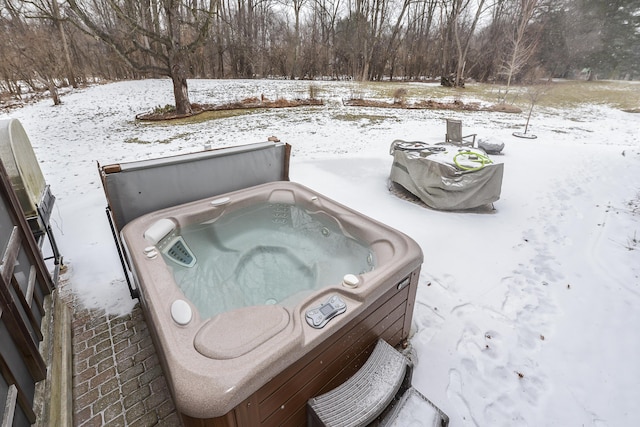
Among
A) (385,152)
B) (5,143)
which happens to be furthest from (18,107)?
(385,152)

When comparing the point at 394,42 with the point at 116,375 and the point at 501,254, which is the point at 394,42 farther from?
the point at 116,375

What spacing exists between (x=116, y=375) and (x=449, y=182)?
3.35 meters

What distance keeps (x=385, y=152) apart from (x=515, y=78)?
1703 centimetres

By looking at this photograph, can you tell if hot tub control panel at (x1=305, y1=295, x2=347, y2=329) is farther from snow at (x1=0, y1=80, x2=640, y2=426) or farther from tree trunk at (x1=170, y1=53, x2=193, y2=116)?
tree trunk at (x1=170, y1=53, x2=193, y2=116)

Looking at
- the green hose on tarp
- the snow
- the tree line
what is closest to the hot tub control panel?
the snow

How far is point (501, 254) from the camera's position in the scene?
2760mm

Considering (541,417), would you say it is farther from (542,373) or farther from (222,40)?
(222,40)

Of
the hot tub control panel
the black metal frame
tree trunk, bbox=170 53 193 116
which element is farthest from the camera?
tree trunk, bbox=170 53 193 116

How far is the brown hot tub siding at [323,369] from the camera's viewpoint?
1.10 metres

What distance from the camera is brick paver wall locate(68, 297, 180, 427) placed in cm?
145

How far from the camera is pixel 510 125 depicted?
7.70 metres

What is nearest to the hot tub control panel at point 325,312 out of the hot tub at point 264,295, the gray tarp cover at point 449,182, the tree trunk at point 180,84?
the hot tub at point 264,295

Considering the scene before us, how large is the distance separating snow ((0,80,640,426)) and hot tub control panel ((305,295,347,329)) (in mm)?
708

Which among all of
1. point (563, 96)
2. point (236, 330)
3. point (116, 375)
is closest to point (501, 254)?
point (236, 330)
